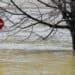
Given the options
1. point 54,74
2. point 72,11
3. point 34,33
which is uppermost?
point 72,11

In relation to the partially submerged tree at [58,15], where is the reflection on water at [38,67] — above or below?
below

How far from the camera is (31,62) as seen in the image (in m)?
2.24

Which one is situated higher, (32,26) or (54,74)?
(32,26)

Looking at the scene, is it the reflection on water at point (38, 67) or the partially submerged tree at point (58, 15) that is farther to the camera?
the partially submerged tree at point (58, 15)

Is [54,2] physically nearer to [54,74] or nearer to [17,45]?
[17,45]

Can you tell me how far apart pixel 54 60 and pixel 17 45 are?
2.35 ft

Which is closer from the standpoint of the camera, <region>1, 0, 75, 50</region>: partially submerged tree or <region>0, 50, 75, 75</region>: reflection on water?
<region>0, 50, 75, 75</region>: reflection on water

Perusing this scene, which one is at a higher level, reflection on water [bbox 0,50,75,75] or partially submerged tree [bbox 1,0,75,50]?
partially submerged tree [bbox 1,0,75,50]

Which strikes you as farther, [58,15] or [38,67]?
[58,15]

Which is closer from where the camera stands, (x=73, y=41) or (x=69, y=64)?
(x=69, y=64)

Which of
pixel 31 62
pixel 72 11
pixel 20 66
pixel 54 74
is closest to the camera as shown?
pixel 54 74

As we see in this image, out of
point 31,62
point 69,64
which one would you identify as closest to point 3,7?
point 31,62

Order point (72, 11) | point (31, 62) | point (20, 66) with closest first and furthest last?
point (20, 66) → point (31, 62) → point (72, 11)

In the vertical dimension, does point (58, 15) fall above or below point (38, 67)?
above
